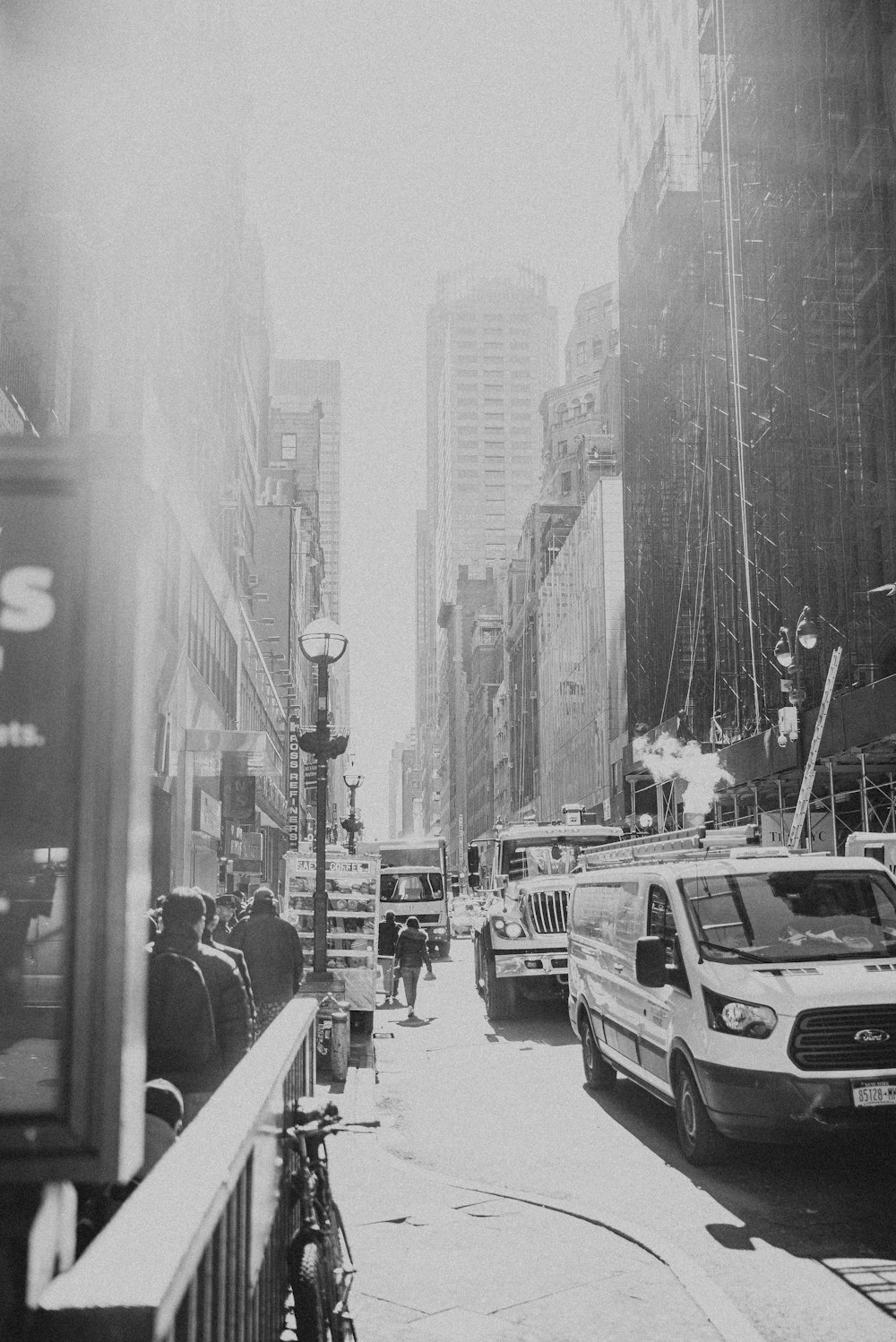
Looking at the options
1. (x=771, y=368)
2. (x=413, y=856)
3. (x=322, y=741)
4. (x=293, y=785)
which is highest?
(x=771, y=368)

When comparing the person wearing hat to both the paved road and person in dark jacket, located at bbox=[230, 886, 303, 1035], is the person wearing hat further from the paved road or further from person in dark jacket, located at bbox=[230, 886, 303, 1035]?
person in dark jacket, located at bbox=[230, 886, 303, 1035]

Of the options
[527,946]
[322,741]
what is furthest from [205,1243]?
[527,946]

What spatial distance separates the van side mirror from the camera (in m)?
9.13

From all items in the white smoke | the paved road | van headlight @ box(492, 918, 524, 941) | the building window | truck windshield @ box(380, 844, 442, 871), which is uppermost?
the building window

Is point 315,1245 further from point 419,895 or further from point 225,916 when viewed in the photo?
point 419,895

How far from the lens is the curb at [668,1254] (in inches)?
217

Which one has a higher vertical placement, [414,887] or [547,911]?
[414,887]

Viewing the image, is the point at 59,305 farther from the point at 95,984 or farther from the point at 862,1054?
the point at 95,984

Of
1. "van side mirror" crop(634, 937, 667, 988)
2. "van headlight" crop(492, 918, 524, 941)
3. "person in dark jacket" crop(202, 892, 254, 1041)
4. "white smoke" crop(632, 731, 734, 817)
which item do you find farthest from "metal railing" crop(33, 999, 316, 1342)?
"white smoke" crop(632, 731, 734, 817)

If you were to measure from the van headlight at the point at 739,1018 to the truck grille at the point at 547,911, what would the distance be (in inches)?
393

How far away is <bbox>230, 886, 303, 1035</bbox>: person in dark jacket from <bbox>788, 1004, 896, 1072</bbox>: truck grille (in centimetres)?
492

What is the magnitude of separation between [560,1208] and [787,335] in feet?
100

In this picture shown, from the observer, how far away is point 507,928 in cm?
1797

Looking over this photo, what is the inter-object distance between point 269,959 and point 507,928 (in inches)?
288
